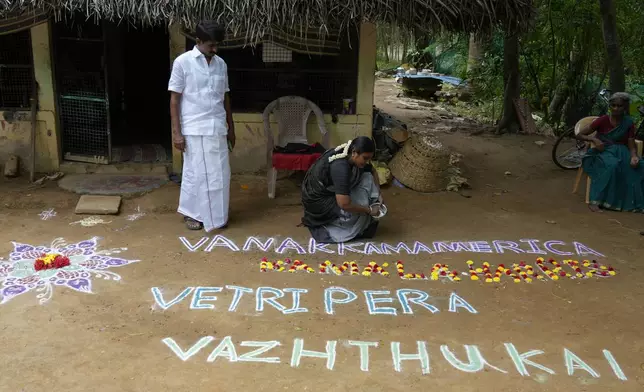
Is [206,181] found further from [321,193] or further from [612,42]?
[612,42]

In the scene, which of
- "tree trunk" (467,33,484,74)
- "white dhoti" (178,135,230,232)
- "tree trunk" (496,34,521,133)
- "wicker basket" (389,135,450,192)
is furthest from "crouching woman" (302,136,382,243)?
"tree trunk" (467,33,484,74)

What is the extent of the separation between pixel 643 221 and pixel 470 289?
2.71 m

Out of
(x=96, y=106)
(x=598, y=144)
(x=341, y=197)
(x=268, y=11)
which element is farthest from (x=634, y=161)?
(x=96, y=106)

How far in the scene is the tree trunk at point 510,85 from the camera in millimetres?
9641

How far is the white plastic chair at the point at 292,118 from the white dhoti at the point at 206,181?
53.6 inches

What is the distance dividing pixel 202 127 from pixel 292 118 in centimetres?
182

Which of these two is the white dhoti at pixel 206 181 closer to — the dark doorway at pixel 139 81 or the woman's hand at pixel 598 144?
the dark doorway at pixel 139 81

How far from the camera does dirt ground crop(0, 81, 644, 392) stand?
10.1 feet

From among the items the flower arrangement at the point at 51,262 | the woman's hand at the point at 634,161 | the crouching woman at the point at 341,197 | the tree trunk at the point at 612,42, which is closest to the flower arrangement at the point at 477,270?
the crouching woman at the point at 341,197

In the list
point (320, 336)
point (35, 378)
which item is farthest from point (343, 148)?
point (35, 378)

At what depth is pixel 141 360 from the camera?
3188 millimetres

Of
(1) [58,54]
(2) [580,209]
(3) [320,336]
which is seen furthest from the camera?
(1) [58,54]

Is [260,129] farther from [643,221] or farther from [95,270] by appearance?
[643,221]

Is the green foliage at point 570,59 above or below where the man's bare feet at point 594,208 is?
above
